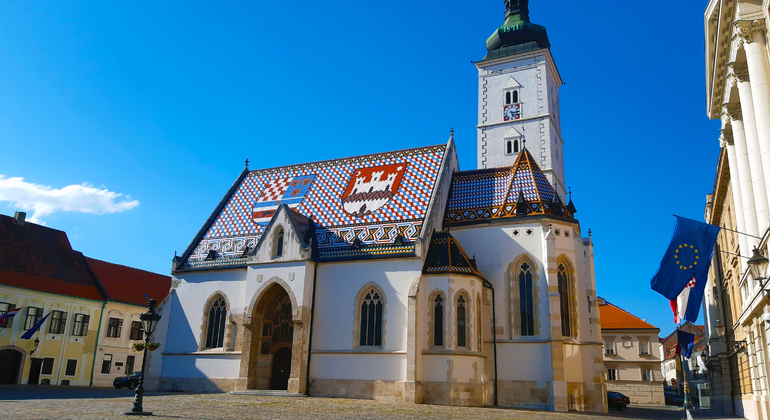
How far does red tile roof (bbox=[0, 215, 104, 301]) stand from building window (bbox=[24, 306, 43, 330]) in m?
1.23

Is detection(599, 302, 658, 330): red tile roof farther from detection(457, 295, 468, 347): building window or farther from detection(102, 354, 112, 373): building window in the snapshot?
detection(102, 354, 112, 373): building window

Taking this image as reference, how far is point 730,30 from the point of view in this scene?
1523 centimetres

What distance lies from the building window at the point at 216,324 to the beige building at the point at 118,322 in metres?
12.6

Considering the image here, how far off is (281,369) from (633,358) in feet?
106

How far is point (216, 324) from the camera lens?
3100 cm

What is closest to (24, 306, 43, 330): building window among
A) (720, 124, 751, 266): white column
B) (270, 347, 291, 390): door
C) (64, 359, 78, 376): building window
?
(64, 359, 78, 376): building window

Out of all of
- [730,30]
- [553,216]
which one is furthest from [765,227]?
[553,216]

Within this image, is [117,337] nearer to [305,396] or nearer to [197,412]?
[305,396]

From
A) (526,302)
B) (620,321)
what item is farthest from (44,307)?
(620,321)

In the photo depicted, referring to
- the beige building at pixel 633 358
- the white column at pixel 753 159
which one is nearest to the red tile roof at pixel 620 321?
the beige building at pixel 633 358

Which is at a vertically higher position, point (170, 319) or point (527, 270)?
point (527, 270)

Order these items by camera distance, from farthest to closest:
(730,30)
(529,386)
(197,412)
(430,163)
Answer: (430,163) < (529,386) < (197,412) < (730,30)

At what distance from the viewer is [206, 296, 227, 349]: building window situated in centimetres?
3066

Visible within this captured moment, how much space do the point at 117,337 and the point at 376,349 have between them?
23.1 m
